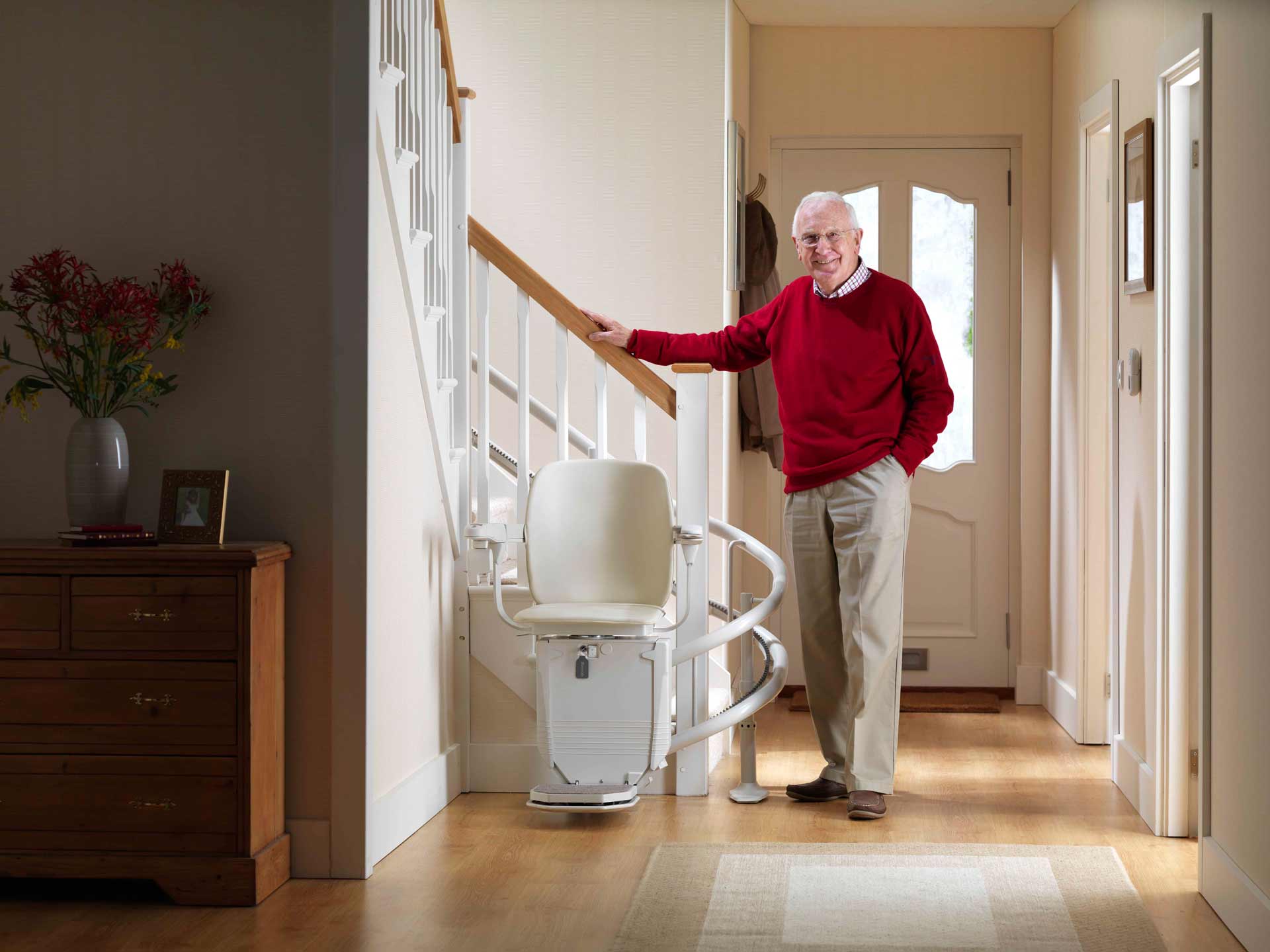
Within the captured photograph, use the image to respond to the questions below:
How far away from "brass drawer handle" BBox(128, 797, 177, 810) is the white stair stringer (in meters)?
1.16

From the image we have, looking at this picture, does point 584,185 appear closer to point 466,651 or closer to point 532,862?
point 466,651

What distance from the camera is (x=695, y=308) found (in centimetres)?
486

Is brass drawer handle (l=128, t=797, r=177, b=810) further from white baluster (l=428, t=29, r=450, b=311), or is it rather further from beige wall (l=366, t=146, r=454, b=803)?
white baluster (l=428, t=29, r=450, b=311)

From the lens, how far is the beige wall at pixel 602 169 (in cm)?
486

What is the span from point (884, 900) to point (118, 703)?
1.62 m

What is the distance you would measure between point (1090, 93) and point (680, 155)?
141 centimetres

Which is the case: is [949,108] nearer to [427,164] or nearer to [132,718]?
[427,164]

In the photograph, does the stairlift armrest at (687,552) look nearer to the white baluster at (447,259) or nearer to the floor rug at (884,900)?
the floor rug at (884,900)

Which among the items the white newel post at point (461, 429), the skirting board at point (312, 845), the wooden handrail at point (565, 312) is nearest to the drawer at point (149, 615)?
the skirting board at point (312, 845)

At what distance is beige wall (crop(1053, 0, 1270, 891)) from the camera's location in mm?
2559

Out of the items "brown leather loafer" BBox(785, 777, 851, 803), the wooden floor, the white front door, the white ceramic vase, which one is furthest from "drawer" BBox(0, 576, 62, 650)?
the white front door

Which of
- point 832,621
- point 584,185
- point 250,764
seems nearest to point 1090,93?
point 584,185

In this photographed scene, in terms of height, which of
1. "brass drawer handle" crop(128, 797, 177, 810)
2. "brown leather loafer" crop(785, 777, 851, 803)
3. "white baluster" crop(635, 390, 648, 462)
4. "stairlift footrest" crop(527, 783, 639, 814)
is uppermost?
"white baluster" crop(635, 390, 648, 462)

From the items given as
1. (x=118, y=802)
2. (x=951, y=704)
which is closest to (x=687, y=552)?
(x=118, y=802)
